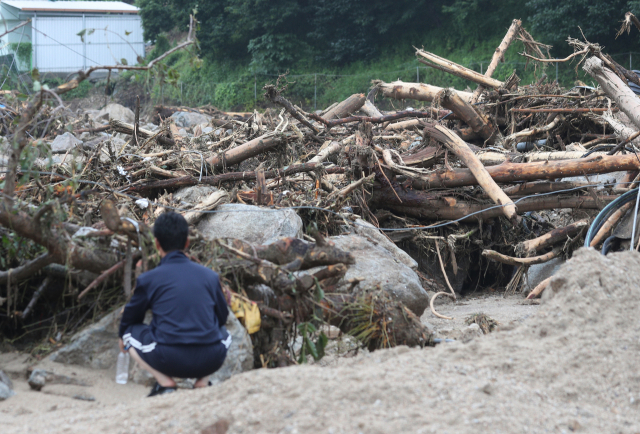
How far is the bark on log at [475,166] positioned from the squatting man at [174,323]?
353 cm

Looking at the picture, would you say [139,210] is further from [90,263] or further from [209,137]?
[209,137]

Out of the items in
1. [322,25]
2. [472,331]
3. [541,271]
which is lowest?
[541,271]

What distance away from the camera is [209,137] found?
712 cm

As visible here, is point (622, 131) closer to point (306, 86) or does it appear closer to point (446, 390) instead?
point (446, 390)

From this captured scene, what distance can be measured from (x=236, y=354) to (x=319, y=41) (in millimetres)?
28526

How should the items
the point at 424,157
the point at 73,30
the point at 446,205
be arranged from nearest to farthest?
the point at 446,205
the point at 424,157
the point at 73,30

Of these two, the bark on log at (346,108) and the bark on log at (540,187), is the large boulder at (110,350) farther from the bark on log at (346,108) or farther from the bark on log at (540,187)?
the bark on log at (346,108)

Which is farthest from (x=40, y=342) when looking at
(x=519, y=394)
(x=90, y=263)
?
(x=519, y=394)

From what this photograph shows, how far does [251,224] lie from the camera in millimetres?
4441

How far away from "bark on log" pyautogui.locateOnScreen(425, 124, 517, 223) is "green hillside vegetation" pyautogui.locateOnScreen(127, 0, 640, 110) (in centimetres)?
1875

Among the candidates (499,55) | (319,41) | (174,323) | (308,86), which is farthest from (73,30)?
(174,323)

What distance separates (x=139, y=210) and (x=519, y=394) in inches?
133

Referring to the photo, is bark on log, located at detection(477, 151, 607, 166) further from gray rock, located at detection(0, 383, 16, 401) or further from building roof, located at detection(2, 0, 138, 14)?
building roof, located at detection(2, 0, 138, 14)

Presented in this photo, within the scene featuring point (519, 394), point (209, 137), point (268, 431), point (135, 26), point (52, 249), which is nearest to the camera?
point (268, 431)
